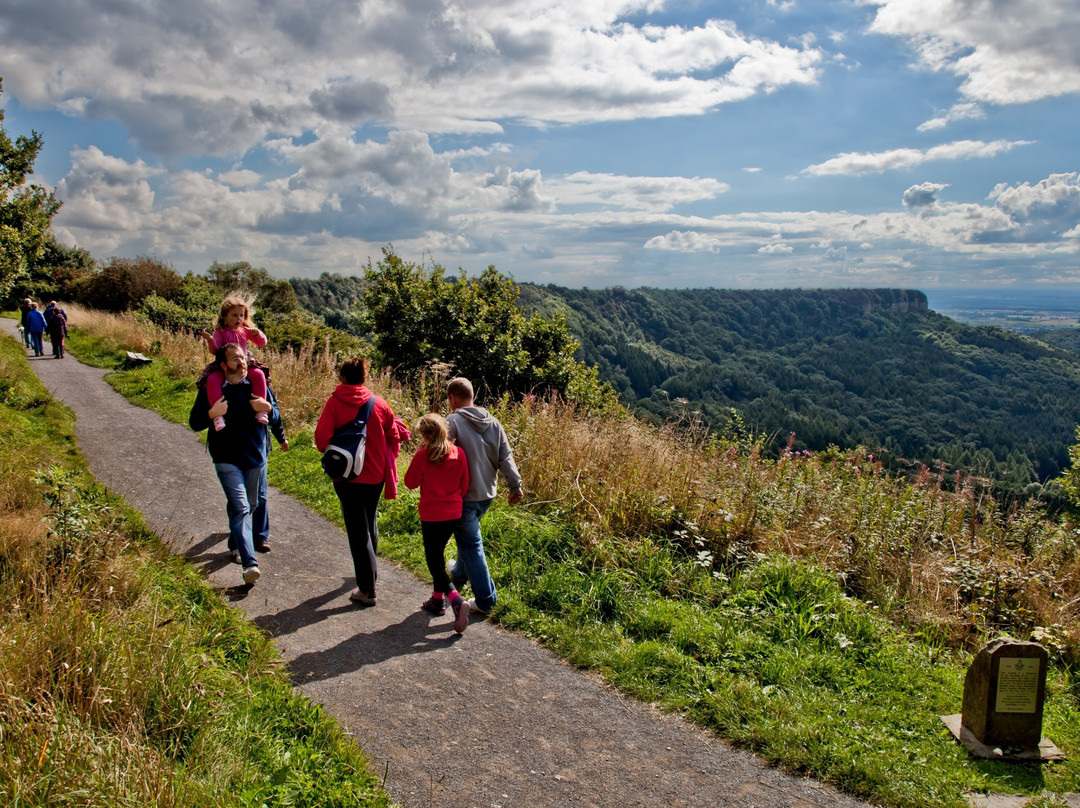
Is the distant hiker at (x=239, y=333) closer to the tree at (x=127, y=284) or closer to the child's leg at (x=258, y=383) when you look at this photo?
the child's leg at (x=258, y=383)

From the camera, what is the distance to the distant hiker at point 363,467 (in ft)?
16.1

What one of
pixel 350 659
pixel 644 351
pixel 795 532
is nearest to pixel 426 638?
pixel 350 659

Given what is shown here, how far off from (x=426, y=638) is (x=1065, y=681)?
188 inches

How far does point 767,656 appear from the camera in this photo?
459 cm

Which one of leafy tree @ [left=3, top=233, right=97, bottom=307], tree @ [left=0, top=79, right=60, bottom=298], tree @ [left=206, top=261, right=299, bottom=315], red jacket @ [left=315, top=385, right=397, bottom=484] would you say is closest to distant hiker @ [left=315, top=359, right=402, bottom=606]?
red jacket @ [left=315, top=385, right=397, bottom=484]

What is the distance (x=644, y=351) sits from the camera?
15475 centimetres

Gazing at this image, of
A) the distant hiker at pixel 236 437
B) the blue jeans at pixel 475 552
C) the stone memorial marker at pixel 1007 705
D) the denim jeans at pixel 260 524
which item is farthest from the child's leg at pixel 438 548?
the stone memorial marker at pixel 1007 705

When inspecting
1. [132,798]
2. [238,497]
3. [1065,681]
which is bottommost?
[1065,681]

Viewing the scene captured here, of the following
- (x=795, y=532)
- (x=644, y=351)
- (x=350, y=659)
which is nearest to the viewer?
(x=350, y=659)

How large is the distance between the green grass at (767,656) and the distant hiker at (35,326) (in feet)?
56.1

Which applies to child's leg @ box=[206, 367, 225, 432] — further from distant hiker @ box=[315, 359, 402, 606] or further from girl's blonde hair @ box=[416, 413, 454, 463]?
girl's blonde hair @ box=[416, 413, 454, 463]

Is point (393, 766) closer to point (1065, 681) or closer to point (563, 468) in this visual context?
point (563, 468)

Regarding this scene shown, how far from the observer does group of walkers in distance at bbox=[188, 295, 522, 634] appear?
4.78 meters

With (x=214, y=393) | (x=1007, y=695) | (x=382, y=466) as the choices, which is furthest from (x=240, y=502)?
(x=1007, y=695)
